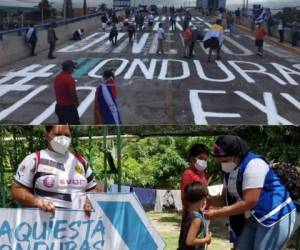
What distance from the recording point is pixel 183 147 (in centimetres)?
270

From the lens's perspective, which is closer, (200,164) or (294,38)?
(294,38)

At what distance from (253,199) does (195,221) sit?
42cm

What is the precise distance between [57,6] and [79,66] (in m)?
0.27

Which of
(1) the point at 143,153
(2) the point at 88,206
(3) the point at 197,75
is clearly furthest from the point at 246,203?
(2) the point at 88,206

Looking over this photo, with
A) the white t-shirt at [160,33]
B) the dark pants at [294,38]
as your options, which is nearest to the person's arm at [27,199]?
the white t-shirt at [160,33]

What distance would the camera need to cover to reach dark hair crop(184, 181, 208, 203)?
8.30ft

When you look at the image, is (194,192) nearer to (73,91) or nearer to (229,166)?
(229,166)

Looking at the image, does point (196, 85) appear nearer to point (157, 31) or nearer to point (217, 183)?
point (157, 31)

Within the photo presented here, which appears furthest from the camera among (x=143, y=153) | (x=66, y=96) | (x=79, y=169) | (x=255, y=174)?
(x=143, y=153)

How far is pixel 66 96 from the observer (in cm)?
163

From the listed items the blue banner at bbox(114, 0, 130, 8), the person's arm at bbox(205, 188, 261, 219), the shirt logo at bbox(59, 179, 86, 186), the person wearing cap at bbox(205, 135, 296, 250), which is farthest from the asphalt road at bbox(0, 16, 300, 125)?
the shirt logo at bbox(59, 179, 86, 186)

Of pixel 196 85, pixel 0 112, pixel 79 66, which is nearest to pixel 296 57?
pixel 196 85

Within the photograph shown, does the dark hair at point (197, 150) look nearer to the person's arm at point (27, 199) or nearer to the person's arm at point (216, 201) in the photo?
the person's arm at point (216, 201)

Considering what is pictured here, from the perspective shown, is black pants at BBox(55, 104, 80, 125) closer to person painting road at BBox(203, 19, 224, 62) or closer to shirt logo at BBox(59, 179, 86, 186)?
person painting road at BBox(203, 19, 224, 62)
